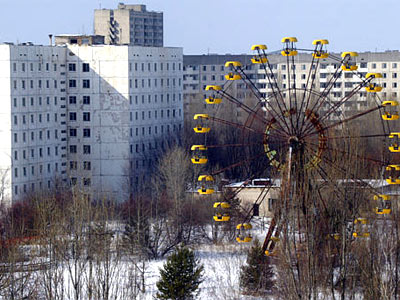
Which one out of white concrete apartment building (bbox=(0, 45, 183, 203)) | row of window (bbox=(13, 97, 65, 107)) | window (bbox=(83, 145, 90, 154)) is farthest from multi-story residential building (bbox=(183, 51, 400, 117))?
row of window (bbox=(13, 97, 65, 107))

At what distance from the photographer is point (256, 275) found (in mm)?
29391

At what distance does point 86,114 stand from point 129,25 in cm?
Answer: 4613

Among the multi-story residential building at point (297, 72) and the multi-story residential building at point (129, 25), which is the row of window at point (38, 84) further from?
the multi-story residential building at point (129, 25)

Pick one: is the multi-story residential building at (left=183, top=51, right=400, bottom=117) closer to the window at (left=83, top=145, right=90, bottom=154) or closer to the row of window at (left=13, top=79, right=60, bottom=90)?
the window at (left=83, top=145, right=90, bottom=154)

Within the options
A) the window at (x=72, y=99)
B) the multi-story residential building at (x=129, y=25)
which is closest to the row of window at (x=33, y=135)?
the window at (x=72, y=99)

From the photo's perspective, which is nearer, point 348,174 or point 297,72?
point 348,174

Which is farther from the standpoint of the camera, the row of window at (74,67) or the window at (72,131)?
the window at (72,131)

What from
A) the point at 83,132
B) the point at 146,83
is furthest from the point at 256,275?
the point at 146,83

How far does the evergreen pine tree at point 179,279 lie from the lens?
1153 inches

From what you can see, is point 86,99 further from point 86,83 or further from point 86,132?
point 86,132

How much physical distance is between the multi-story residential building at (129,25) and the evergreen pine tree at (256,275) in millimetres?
64974

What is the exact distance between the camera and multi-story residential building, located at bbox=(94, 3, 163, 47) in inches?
3839

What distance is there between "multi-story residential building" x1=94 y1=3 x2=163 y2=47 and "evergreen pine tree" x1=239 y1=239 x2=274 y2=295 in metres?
65.0

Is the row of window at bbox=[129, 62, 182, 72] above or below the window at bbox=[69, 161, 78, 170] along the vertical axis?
above
